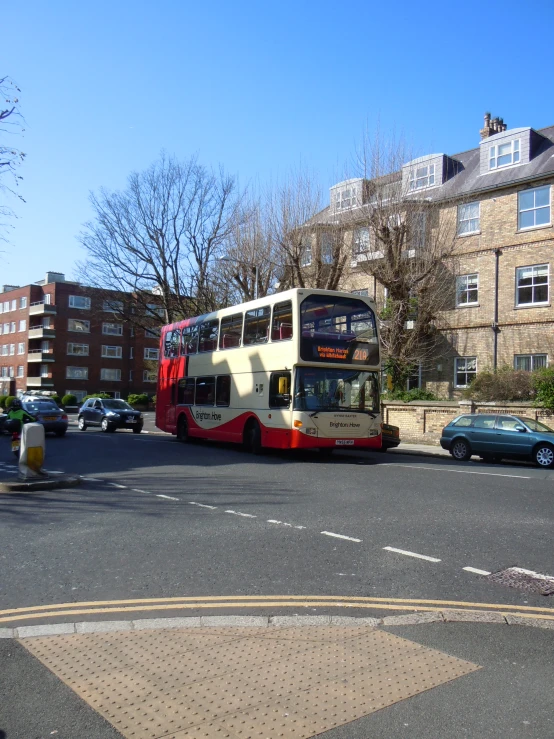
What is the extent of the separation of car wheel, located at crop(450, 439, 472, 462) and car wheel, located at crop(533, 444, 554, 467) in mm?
2198

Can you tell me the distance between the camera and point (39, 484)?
11.3 meters

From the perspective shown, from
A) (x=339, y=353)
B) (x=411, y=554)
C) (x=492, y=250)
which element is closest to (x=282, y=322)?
(x=339, y=353)

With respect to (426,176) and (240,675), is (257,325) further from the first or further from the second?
(426,176)

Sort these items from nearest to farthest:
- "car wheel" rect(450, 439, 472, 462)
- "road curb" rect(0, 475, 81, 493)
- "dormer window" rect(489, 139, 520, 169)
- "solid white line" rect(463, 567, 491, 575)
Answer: "solid white line" rect(463, 567, 491, 575), "road curb" rect(0, 475, 81, 493), "car wheel" rect(450, 439, 472, 462), "dormer window" rect(489, 139, 520, 169)

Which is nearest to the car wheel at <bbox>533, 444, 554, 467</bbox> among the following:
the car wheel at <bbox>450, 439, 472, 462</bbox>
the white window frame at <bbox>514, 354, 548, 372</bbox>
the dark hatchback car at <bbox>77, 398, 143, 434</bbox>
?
the car wheel at <bbox>450, 439, 472, 462</bbox>

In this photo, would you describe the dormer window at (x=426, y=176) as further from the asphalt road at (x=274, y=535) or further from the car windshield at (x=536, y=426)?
the asphalt road at (x=274, y=535)

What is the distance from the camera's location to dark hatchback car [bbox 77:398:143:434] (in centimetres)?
3058

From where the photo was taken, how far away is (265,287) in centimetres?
3152

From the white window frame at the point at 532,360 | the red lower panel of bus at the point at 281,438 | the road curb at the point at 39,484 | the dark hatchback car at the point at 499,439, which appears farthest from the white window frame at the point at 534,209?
the road curb at the point at 39,484

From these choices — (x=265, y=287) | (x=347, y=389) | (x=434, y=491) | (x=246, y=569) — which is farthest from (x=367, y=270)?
(x=246, y=569)

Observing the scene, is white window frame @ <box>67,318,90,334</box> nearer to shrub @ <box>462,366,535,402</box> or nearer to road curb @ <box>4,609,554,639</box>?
shrub @ <box>462,366,535,402</box>

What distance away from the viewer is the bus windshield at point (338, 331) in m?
16.6

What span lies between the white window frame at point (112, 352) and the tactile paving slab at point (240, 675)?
6849cm

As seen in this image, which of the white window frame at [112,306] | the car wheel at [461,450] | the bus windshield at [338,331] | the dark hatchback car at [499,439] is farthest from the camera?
the white window frame at [112,306]
